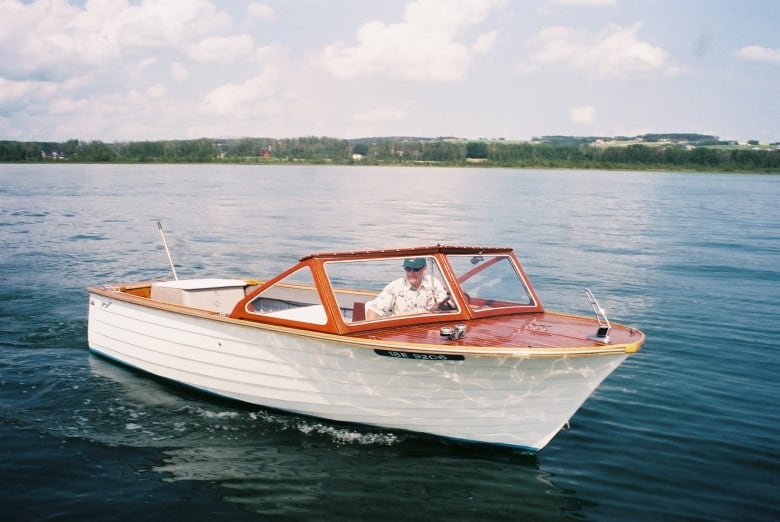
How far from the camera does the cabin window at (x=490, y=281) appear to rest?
366 inches

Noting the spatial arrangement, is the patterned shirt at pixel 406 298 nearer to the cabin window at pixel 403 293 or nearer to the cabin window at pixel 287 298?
the cabin window at pixel 403 293

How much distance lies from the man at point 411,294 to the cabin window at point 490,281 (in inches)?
16.4

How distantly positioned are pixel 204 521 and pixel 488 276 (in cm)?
465

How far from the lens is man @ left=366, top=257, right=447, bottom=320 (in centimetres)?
883

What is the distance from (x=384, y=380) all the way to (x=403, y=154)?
148 meters

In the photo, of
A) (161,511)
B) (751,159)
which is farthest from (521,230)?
(751,159)

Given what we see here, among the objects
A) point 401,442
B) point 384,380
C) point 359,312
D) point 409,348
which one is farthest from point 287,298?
point 409,348

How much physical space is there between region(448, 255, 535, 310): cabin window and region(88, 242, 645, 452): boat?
0.05 feet

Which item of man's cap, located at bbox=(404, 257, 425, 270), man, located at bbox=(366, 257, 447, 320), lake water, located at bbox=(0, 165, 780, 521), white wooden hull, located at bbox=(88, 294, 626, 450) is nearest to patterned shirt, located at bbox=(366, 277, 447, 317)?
man, located at bbox=(366, 257, 447, 320)

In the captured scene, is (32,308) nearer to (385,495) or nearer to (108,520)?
(108,520)

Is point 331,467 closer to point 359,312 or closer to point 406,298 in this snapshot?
point 359,312

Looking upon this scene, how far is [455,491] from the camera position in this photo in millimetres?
7562

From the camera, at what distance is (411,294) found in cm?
891

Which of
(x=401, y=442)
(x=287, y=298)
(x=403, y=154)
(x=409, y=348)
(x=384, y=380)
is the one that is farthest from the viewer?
(x=403, y=154)
